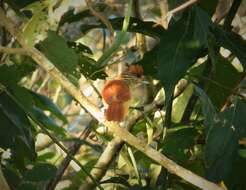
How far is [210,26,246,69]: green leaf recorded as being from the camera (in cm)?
80

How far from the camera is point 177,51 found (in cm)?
77

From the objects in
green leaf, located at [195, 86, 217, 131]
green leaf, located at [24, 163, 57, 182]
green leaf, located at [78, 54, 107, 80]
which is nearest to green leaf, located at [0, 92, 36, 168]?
green leaf, located at [24, 163, 57, 182]

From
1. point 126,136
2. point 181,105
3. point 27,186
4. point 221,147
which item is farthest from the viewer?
point 181,105

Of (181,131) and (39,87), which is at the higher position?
(181,131)

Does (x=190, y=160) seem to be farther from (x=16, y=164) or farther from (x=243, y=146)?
(x=16, y=164)

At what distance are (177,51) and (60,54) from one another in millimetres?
194

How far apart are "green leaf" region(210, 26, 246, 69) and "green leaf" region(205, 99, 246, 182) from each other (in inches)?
3.6

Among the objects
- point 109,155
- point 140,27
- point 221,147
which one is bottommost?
point 109,155

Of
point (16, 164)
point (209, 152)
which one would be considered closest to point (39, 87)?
point (16, 164)

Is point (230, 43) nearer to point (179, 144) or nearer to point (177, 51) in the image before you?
point (177, 51)

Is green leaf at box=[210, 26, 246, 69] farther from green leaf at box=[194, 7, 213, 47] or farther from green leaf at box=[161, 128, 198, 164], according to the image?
green leaf at box=[161, 128, 198, 164]

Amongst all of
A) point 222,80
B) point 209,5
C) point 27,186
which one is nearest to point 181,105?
point 222,80

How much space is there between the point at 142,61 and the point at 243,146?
0.21 m

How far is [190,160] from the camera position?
40.9 inches
